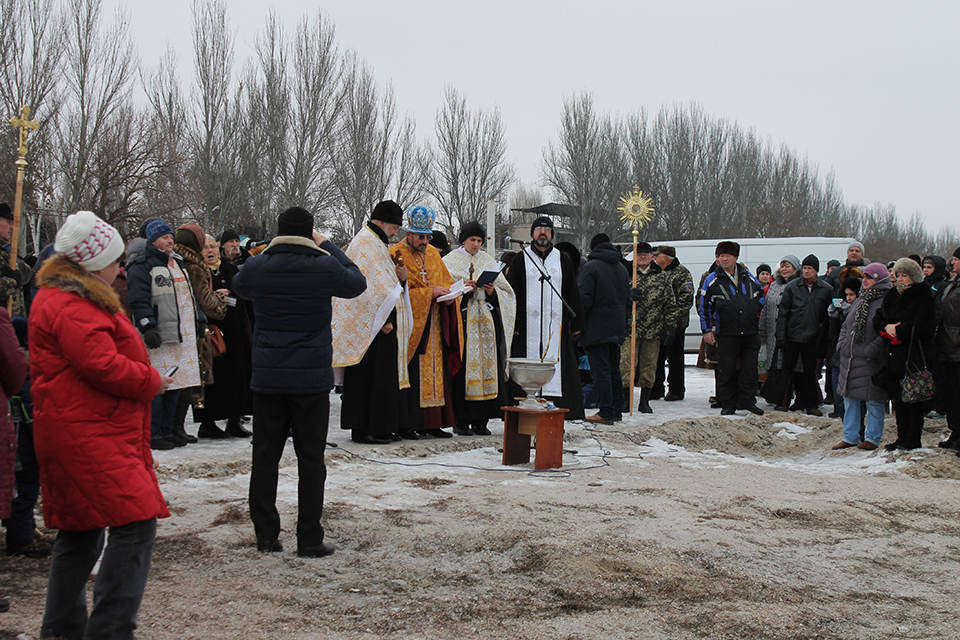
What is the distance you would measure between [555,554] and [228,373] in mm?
4670

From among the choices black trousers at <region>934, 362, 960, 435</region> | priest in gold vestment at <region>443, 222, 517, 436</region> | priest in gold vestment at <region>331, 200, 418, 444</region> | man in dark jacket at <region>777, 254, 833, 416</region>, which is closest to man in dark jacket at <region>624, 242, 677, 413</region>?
man in dark jacket at <region>777, 254, 833, 416</region>

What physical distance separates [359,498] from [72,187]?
20.4 meters

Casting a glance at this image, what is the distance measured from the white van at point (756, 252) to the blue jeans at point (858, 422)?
985 centimetres

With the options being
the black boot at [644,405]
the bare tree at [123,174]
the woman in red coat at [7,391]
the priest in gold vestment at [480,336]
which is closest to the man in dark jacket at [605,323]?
the black boot at [644,405]

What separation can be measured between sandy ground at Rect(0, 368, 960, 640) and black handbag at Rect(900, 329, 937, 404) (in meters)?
0.60

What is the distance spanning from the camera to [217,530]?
5.00 m

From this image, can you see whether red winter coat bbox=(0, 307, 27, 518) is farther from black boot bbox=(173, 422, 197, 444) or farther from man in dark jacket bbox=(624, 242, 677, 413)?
man in dark jacket bbox=(624, 242, 677, 413)

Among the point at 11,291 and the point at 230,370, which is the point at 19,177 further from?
the point at 230,370

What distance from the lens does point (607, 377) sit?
9.83 metres

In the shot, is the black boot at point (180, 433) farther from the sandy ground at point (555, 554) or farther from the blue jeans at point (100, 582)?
the blue jeans at point (100, 582)

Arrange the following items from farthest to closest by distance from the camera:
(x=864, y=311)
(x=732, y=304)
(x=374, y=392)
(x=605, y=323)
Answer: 1. (x=732, y=304)
2. (x=605, y=323)
3. (x=864, y=311)
4. (x=374, y=392)

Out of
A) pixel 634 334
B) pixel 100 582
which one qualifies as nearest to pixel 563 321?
pixel 634 334

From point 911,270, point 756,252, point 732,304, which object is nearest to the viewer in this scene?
point 911,270

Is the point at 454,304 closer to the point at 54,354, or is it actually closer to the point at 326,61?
the point at 54,354
